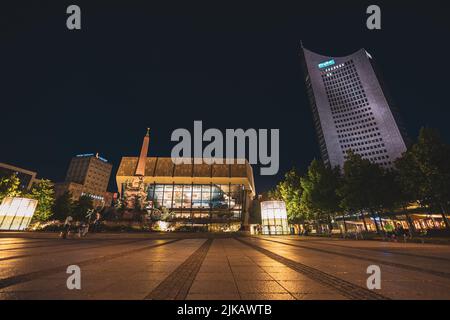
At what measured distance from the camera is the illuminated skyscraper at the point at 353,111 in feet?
353

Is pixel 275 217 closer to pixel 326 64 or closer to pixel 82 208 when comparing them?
pixel 82 208

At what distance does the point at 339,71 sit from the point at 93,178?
160 metres

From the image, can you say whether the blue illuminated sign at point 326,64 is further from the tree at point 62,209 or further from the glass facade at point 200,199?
the tree at point 62,209

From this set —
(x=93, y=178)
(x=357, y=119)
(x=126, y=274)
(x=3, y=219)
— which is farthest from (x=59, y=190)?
(x=357, y=119)

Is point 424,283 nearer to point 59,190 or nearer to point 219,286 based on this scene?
point 219,286

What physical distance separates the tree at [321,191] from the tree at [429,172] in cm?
944

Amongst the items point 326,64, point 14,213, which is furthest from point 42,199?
point 326,64

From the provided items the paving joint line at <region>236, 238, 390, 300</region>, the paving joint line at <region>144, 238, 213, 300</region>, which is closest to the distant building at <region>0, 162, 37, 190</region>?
the paving joint line at <region>144, 238, 213, 300</region>

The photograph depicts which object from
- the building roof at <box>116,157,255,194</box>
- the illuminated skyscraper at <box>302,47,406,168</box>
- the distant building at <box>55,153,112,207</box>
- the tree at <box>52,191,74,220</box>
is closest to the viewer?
the tree at <box>52,191,74,220</box>

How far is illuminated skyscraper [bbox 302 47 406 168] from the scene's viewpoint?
10769cm

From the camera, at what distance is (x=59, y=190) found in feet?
368

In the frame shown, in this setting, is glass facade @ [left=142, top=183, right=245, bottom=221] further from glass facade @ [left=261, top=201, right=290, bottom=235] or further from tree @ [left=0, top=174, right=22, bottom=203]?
tree @ [left=0, top=174, right=22, bottom=203]

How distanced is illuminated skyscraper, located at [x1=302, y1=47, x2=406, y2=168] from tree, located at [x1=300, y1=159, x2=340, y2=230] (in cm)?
A: 8624

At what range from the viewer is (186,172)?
242ft
